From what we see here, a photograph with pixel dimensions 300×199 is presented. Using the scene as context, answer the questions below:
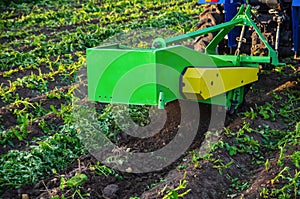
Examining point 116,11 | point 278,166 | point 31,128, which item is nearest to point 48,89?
point 31,128

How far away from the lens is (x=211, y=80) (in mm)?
4770

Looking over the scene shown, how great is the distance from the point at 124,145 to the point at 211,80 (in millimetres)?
1040

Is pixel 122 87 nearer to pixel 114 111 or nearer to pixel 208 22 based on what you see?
pixel 114 111

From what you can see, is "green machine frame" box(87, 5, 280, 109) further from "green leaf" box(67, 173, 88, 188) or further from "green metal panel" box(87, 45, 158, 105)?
"green leaf" box(67, 173, 88, 188)

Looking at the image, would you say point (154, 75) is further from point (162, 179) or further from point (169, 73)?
point (162, 179)

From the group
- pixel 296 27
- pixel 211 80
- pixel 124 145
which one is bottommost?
pixel 124 145

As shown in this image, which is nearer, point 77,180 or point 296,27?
point 77,180

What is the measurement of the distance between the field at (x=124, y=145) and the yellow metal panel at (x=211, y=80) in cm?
39

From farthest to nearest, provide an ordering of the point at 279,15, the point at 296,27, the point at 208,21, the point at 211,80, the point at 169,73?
the point at 208,21 → the point at 296,27 → the point at 279,15 → the point at 211,80 → the point at 169,73

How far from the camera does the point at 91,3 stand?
41.6 ft

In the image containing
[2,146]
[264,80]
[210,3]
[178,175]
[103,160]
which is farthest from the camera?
[264,80]

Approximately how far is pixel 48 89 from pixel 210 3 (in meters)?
2.39

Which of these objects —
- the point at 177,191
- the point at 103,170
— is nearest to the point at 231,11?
the point at 103,170

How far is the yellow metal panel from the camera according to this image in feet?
15.1
